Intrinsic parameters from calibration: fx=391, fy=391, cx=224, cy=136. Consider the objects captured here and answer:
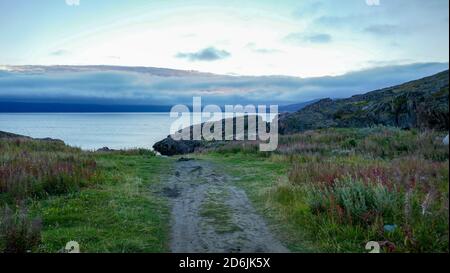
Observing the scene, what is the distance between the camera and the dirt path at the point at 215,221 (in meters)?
7.58

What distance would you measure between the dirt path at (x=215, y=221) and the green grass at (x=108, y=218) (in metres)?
→ 0.42

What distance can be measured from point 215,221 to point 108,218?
2.57m

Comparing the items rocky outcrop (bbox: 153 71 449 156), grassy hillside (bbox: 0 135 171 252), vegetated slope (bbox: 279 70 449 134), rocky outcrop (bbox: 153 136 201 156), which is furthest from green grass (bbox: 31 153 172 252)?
rocky outcrop (bbox: 153 136 201 156)

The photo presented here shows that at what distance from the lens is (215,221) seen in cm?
942

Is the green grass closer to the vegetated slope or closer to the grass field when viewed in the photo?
the grass field

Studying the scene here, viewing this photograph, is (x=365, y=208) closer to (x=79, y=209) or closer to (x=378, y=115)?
(x=79, y=209)

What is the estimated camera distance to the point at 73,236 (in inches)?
311

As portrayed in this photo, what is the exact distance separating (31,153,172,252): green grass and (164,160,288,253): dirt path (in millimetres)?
420

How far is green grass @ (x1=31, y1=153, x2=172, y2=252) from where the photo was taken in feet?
24.7

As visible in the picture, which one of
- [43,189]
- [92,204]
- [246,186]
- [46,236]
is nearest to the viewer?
[46,236]
